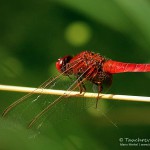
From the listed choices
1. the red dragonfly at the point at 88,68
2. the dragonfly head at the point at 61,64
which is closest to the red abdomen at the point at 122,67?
the red dragonfly at the point at 88,68

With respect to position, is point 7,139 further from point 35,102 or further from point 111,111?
point 111,111

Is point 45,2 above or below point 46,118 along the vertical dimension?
above

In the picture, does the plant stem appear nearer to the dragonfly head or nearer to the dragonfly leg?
the dragonfly leg

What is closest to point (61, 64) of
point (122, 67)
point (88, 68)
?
point (88, 68)

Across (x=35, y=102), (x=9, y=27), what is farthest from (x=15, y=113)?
(x=9, y=27)

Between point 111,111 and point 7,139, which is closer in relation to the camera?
point 7,139

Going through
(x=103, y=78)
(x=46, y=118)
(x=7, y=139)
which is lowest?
(x=7, y=139)

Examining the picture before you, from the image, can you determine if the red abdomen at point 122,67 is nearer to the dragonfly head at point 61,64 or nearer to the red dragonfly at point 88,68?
Answer: the red dragonfly at point 88,68
